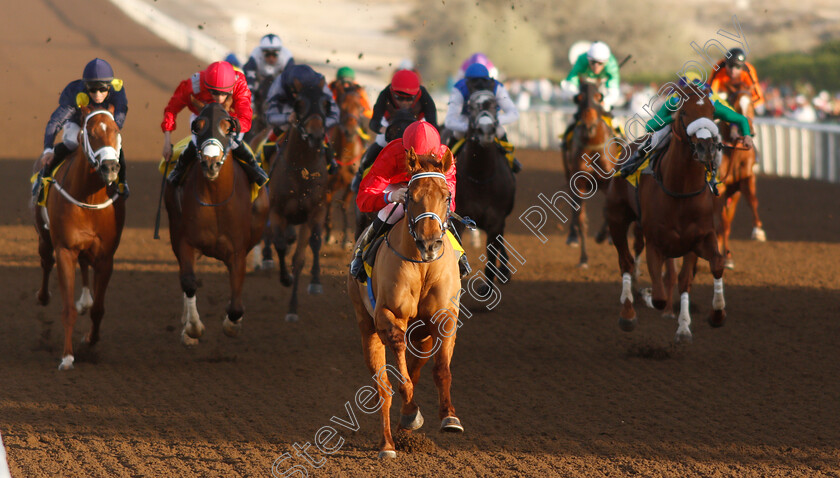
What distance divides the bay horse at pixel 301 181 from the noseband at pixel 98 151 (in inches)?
89.6

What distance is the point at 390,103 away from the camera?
9.13 metres

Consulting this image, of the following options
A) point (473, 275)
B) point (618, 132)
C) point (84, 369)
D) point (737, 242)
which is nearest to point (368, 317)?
point (84, 369)

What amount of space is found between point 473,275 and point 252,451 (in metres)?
5.84

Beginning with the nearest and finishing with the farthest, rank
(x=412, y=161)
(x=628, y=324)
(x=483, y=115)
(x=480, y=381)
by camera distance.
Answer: (x=412, y=161), (x=480, y=381), (x=628, y=324), (x=483, y=115)

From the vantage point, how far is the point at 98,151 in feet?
24.1

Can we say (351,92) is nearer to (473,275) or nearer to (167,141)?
(473,275)

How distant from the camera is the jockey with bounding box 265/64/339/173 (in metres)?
9.64

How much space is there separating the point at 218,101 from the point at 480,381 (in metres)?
2.99

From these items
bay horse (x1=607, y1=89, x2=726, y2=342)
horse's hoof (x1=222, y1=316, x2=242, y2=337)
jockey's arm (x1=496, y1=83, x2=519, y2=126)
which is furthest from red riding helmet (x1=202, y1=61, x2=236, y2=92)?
bay horse (x1=607, y1=89, x2=726, y2=342)

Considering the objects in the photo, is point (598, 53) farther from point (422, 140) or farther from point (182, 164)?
point (422, 140)

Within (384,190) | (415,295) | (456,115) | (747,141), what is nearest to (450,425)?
(415,295)

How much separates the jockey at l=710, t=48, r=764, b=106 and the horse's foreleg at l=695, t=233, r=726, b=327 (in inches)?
166

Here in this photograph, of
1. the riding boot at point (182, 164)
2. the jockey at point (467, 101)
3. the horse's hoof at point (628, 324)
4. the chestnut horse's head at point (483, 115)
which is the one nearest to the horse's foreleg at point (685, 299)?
the horse's hoof at point (628, 324)

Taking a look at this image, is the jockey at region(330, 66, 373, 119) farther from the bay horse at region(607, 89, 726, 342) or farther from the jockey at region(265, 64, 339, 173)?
the bay horse at region(607, 89, 726, 342)
